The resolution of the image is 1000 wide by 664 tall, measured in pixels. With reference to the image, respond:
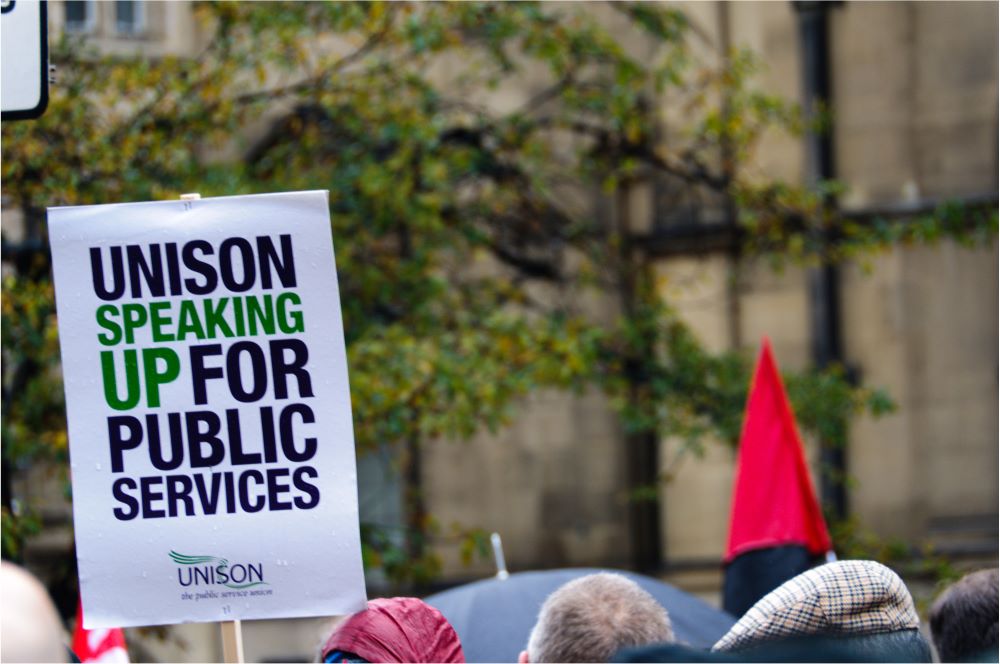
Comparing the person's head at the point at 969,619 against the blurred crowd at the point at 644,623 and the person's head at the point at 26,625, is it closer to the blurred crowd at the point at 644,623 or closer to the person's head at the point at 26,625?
the blurred crowd at the point at 644,623

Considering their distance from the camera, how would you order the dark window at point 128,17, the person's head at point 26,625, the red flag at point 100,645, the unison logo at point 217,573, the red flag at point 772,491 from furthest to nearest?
1. the dark window at point 128,17
2. the red flag at point 772,491
3. the red flag at point 100,645
4. the unison logo at point 217,573
5. the person's head at point 26,625

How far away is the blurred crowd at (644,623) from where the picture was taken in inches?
82.4

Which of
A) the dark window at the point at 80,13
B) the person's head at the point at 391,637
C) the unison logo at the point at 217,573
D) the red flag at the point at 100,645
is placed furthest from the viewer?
the dark window at the point at 80,13

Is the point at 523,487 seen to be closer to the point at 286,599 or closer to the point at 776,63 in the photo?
the point at 776,63

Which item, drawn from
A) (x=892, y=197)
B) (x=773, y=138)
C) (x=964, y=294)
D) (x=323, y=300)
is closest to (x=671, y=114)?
(x=773, y=138)

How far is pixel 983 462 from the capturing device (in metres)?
10.7

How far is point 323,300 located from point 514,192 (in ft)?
18.9

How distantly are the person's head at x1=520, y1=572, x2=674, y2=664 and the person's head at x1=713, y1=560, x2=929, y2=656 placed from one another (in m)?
0.26

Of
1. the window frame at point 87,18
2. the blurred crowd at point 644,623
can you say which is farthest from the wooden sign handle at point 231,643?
the window frame at point 87,18

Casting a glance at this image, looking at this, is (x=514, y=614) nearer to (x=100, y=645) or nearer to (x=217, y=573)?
(x=100, y=645)

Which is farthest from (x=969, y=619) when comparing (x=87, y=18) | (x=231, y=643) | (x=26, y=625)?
(x=87, y=18)

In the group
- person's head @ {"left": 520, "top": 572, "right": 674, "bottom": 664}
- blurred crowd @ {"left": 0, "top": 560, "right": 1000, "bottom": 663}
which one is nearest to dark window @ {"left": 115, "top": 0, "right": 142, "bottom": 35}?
blurred crowd @ {"left": 0, "top": 560, "right": 1000, "bottom": 663}

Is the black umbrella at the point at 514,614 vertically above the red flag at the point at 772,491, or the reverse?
the red flag at the point at 772,491

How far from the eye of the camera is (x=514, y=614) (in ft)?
17.2
